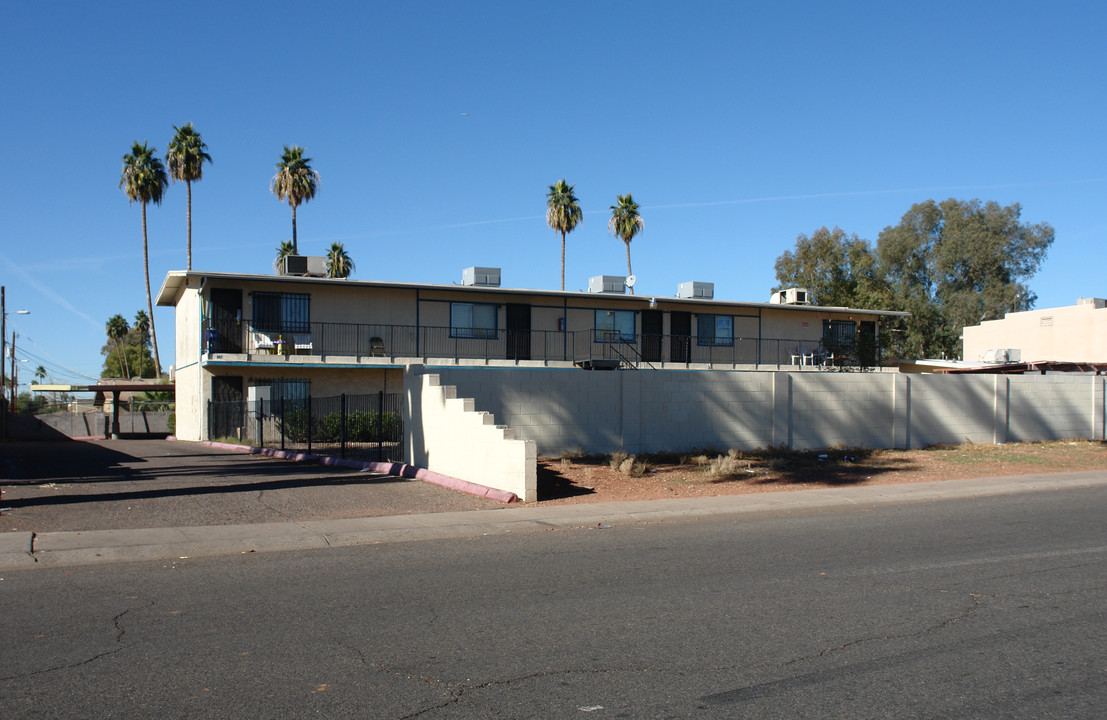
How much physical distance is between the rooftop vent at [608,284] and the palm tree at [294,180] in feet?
75.4

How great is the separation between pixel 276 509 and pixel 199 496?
6.92ft

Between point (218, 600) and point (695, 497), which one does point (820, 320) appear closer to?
point (695, 497)

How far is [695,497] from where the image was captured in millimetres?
14922

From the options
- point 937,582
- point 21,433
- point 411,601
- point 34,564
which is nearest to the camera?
point 411,601

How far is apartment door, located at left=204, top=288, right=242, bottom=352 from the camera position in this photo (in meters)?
29.5

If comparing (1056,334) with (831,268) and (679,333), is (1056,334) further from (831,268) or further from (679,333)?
(679,333)

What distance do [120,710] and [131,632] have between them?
1.76 metres

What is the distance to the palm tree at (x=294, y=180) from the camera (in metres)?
50.6

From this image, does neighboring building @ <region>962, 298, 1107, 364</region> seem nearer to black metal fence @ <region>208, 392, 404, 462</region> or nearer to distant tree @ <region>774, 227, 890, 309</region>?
distant tree @ <region>774, 227, 890, 309</region>

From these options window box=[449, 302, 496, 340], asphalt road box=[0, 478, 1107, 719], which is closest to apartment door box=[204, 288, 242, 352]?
window box=[449, 302, 496, 340]

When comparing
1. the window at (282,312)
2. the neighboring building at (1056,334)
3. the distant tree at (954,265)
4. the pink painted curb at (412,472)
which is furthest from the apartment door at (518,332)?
the distant tree at (954,265)

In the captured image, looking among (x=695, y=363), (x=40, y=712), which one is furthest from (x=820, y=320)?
(x=40, y=712)

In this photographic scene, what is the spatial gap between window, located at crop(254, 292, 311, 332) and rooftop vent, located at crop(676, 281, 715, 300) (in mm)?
15077

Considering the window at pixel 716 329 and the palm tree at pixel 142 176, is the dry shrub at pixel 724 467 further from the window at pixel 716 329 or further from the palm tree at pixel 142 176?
the palm tree at pixel 142 176
